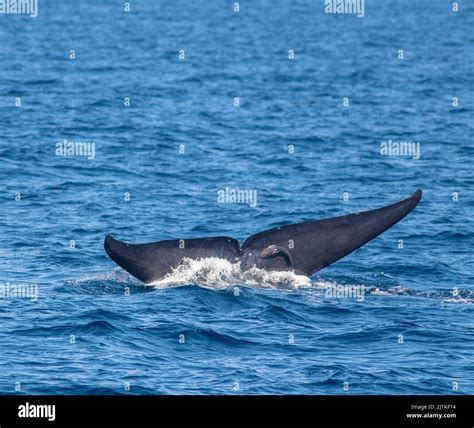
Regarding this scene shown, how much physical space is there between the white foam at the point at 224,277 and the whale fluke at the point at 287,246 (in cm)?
25

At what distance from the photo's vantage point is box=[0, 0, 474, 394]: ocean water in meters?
21.3

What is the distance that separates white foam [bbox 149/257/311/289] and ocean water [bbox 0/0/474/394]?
0.14 ft

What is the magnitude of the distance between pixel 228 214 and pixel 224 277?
982 cm

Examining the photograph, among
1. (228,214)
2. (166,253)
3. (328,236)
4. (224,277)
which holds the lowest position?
(224,277)

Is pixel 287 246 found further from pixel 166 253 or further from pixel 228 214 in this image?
pixel 228 214

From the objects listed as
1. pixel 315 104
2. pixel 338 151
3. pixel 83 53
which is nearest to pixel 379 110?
pixel 315 104

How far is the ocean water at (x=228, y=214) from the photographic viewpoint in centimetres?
2130

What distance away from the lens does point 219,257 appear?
23734mm

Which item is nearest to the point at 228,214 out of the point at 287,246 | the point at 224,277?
the point at 224,277

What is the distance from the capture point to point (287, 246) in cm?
2367

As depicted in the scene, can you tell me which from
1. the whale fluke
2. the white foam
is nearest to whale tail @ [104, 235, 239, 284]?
the whale fluke

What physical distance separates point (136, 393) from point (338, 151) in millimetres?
25834

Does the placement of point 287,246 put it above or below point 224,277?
above
